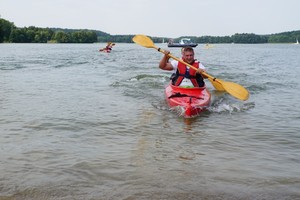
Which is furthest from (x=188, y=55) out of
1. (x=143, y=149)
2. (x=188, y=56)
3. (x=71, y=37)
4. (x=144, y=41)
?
(x=71, y=37)

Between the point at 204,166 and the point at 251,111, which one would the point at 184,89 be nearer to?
the point at 251,111

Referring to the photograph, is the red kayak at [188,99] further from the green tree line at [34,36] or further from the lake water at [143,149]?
the green tree line at [34,36]

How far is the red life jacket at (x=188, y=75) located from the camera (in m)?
9.14

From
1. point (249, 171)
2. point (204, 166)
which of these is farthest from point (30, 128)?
point (249, 171)

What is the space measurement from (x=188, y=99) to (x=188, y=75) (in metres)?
1.32

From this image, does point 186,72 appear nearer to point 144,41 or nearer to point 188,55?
point 188,55

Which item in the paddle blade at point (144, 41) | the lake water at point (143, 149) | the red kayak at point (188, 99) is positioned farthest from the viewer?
the paddle blade at point (144, 41)

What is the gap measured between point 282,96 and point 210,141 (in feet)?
19.0

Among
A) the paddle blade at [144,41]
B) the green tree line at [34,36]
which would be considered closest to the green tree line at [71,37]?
the green tree line at [34,36]

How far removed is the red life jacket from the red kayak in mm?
267

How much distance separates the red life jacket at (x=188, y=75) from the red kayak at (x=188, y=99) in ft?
0.88

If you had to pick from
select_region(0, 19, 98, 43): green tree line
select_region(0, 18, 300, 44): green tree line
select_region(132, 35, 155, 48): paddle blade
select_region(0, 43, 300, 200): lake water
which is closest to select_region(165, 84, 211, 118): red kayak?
select_region(0, 43, 300, 200): lake water

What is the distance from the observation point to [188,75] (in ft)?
30.1

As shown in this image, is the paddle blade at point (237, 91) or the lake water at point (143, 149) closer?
the lake water at point (143, 149)
